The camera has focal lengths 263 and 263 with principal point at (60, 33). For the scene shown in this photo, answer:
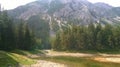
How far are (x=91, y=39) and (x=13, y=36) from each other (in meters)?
55.1

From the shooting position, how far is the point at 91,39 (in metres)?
162

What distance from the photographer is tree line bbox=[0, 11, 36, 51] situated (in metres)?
118

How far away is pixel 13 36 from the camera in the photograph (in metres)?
127

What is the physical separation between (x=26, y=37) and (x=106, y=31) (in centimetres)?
5235

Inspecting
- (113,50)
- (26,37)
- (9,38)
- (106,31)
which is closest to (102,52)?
(113,50)

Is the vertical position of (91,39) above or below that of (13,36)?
below

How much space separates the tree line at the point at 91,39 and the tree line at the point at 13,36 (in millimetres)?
→ 28082

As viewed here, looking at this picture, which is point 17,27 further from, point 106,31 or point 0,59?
point 0,59

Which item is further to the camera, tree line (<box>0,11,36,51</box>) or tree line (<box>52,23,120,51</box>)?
tree line (<box>52,23,120,51</box>)

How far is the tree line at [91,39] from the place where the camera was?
522 ft

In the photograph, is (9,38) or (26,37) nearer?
(9,38)

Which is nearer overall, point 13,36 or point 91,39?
point 13,36

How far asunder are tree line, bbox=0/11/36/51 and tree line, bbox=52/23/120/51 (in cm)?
2808

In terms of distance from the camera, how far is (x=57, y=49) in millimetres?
169250
